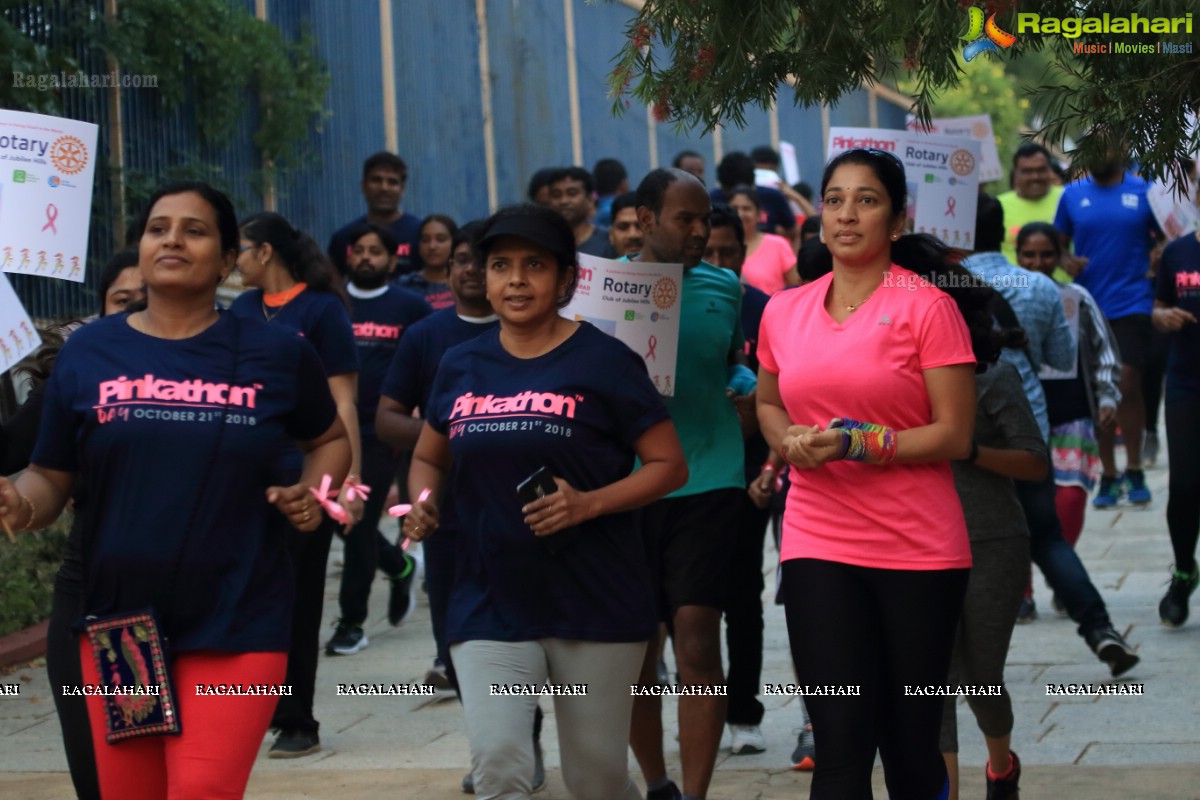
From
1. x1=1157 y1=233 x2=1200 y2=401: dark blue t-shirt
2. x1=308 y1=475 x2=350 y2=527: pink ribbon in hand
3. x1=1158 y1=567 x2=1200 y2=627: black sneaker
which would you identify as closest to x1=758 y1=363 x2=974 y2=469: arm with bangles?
x1=308 y1=475 x2=350 y2=527: pink ribbon in hand

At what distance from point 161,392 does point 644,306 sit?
209cm

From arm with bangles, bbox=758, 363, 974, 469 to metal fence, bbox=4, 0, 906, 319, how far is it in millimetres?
7189

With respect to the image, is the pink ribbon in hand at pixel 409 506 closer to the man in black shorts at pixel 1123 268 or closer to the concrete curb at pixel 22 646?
the concrete curb at pixel 22 646

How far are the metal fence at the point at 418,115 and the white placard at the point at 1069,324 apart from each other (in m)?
4.00

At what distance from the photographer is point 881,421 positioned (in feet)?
15.3

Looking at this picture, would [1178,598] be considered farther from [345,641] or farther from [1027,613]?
[345,641]

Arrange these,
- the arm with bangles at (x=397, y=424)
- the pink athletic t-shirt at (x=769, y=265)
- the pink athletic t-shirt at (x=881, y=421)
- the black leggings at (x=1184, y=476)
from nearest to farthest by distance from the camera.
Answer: the pink athletic t-shirt at (x=881, y=421) < the arm with bangles at (x=397, y=424) < the black leggings at (x=1184, y=476) < the pink athletic t-shirt at (x=769, y=265)

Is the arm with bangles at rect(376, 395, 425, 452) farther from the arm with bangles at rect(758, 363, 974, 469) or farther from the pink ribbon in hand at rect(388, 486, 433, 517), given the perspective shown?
the arm with bangles at rect(758, 363, 974, 469)

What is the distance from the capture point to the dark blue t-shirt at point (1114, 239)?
1216 centimetres

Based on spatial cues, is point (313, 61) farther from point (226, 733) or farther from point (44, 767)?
point (226, 733)

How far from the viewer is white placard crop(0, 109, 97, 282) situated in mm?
6051

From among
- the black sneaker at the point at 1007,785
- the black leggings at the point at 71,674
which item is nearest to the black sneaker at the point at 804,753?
the black sneaker at the point at 1007,785

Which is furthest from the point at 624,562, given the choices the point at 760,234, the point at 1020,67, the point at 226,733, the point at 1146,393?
the point at 1020,67

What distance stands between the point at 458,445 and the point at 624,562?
21.7 inches
